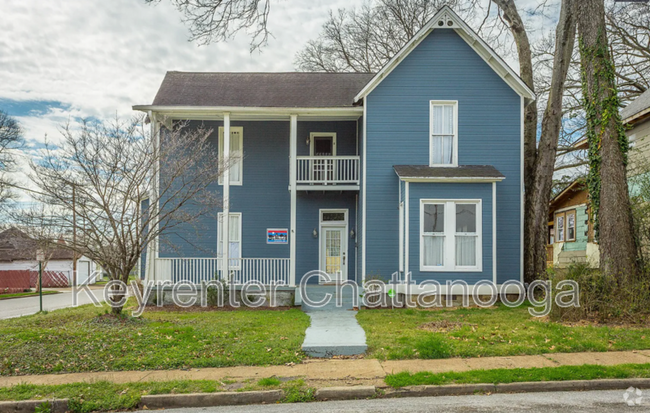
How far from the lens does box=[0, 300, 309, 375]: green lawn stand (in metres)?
7.69

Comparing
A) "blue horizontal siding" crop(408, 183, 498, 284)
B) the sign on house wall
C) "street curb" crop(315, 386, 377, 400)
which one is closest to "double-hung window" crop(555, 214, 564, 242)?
"blue horizontal siding" crop(408, 183, 498, 284)

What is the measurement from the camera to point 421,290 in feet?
42.1

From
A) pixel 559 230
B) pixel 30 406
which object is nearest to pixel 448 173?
pixel 30 406

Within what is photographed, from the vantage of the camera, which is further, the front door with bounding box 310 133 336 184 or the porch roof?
the front door with bounding box 310 133 336 184

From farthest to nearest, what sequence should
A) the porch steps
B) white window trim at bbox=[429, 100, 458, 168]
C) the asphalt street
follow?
white window trim at bbox=[429, 100, 458, 168] → the porch steps → the asphalt street

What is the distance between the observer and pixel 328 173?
1581 cm

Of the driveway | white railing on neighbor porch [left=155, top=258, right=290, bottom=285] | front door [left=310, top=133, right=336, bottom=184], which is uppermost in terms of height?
front door [left=310, top=133, right=336, bottom=184]

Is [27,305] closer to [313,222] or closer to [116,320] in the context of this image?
[313,222]

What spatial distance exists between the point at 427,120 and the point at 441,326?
6519 mm

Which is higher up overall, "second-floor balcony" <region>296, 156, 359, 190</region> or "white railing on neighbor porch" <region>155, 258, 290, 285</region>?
"second-floor balcony" <region>296, 156, 359, 190</region>

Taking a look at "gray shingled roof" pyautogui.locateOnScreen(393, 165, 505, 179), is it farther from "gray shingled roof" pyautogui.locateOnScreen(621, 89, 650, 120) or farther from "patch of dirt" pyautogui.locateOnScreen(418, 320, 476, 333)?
"gray shingled roof" pyautogui.locateOnScreen(621, 89, 650, 120)

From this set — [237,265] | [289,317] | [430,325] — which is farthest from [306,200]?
[430,325]

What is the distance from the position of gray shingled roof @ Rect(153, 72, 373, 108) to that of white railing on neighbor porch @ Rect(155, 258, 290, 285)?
15.9 feet

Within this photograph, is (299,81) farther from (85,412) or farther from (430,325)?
(85,412)
